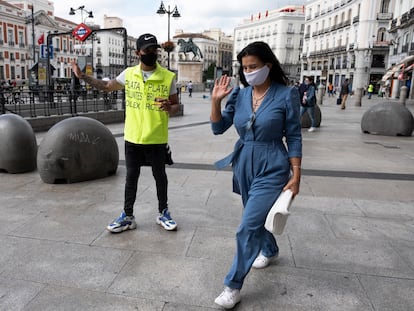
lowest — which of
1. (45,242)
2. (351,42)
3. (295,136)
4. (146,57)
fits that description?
(45,242)

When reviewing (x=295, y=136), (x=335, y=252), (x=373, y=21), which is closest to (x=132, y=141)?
(x=295, y=136)

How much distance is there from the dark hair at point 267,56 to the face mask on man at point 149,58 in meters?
1.15

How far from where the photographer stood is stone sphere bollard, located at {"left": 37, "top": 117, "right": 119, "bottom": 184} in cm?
565

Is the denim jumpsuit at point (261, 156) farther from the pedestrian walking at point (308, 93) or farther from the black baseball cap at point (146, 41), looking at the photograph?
the pedestrian walking at point (308, 93)

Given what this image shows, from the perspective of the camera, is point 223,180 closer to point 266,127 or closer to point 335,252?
point 335,252

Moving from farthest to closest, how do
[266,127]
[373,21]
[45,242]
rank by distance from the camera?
[373,21]
[45,242]
[266,127]

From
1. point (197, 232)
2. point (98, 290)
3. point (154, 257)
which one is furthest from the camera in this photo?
point (197, 232)

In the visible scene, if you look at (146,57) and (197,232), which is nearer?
(146,57)

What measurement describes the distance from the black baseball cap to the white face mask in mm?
1272

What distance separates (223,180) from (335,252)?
2.75 meters

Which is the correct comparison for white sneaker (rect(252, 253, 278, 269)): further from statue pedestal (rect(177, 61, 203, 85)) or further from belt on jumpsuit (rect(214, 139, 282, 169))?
statue pedestal (rect(177, 61, 203, 85))

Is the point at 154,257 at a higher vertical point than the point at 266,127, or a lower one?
lower

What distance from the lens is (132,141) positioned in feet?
12.3

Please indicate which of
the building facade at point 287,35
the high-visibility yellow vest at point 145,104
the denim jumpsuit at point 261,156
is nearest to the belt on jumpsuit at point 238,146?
the denim jumpsuit at point 261,156
